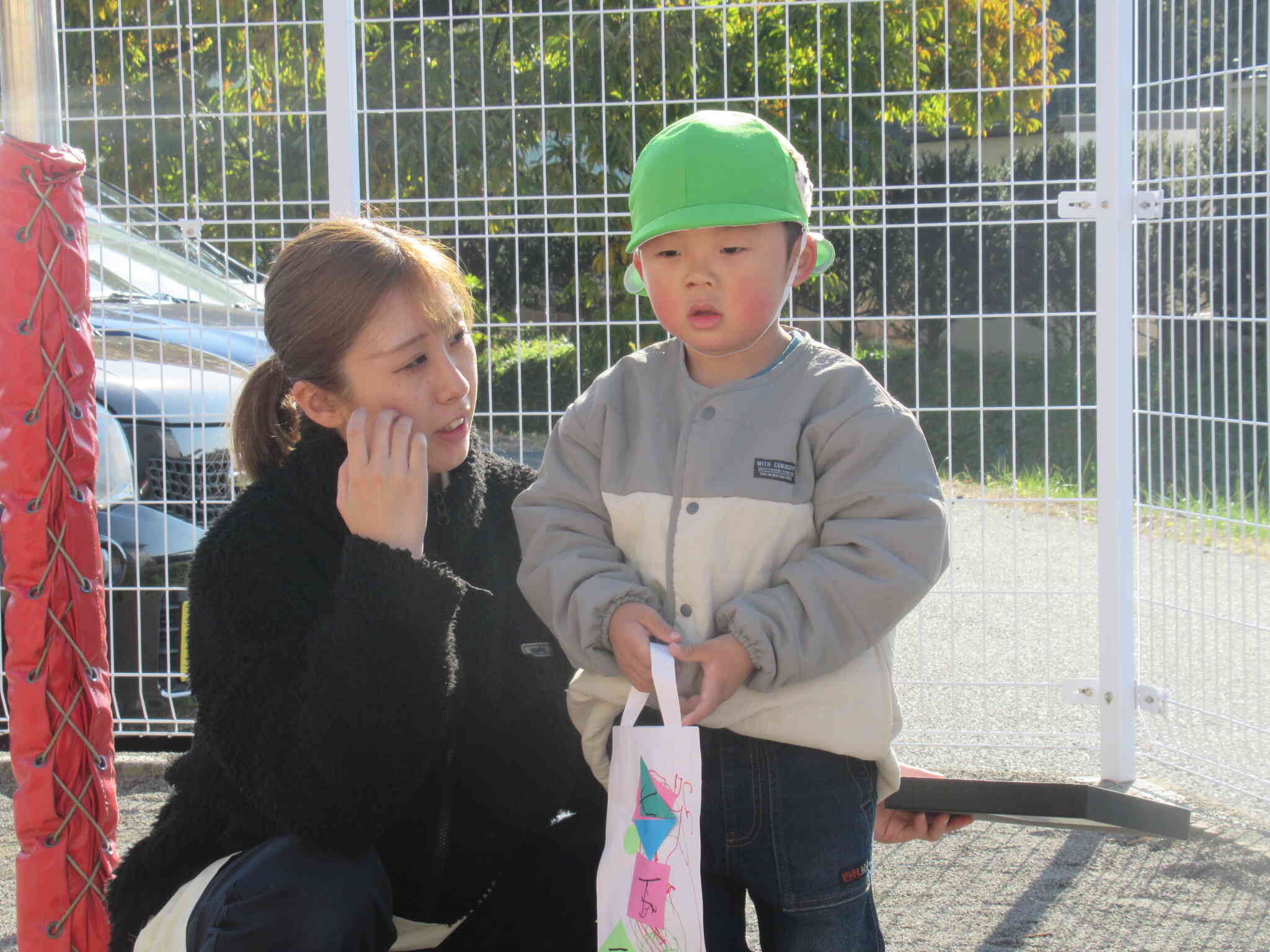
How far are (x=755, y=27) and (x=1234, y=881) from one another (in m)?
2.34

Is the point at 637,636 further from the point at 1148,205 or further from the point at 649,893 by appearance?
the point at 1148,205

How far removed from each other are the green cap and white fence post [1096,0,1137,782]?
71.3 inches

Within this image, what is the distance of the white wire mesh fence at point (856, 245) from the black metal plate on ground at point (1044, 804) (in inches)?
60.1

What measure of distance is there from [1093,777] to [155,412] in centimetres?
284

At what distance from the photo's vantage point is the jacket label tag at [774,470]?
1771mm

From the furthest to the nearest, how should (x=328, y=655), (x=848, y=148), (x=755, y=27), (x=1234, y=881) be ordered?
(x=848, y=148)
(x=755, y=27)
(x=1234, y=881)
(x=328, y=655)

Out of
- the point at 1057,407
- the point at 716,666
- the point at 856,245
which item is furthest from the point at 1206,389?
the point at 716,666

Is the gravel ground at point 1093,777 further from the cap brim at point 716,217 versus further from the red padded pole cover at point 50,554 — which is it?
the cap brim at point 716,217

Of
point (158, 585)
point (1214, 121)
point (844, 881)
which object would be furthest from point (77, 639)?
point (1214, 121)

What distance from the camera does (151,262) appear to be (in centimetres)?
366

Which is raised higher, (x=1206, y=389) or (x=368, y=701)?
(x=1206, y=389)

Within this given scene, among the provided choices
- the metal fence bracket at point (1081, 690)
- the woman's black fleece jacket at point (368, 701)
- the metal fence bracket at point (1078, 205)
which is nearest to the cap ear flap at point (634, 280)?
the woman's black fleece jacket at point (368, 701)

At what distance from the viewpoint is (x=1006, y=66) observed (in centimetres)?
382

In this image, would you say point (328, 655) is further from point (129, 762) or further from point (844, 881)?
point (129, 762)
